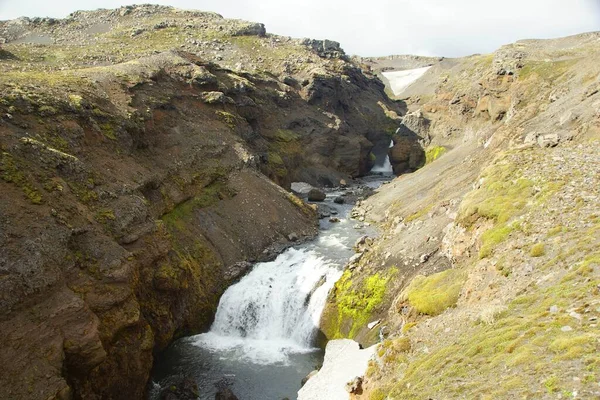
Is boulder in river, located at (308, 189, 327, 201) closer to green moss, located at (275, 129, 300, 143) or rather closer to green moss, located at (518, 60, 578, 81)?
green moss, located at (275, 129, 300, 143)

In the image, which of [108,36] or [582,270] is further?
[108,36]

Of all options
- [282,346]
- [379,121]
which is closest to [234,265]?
[282,346]

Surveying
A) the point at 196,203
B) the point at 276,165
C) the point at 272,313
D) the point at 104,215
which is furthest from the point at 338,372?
the point at 276,165

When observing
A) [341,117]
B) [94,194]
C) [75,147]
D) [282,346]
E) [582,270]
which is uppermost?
[341,117]

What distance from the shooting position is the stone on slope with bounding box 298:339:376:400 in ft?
84.6

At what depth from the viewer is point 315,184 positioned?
3388 inches

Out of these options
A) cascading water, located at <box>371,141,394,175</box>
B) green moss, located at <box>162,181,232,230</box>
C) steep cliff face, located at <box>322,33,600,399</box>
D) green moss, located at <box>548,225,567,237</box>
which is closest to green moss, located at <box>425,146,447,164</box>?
cascading water, located at <box>371,141,394,175</box>

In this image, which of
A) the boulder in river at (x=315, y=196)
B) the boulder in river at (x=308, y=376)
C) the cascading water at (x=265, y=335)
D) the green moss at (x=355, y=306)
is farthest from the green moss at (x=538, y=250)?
the boulder in river at (x=315, y=196)

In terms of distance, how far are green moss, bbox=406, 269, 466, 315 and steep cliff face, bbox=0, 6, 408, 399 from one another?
18.1m

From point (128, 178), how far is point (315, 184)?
5060cm

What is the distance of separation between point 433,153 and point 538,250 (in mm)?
80143

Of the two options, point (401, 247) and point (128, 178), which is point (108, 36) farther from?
point (401, 247)

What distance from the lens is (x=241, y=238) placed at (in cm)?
4725

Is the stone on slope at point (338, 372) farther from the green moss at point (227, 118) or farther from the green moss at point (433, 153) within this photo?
the green moss at point (433, 153)
